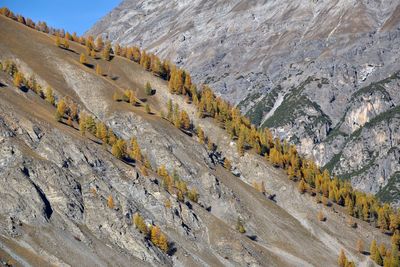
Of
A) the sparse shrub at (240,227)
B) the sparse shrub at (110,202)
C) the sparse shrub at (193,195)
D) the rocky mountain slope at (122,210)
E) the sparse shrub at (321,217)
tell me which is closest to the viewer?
the rocky mountain slope at (122,210)

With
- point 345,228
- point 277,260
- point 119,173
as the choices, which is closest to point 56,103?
point 119,173

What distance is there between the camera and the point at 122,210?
6112 inches

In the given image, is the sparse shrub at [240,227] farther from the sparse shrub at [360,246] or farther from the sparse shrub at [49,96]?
the sparse shrub at [49,96]

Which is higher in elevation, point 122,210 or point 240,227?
point 240,227

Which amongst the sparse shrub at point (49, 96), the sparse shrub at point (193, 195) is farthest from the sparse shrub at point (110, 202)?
the sparse shrub at point (49, 96)

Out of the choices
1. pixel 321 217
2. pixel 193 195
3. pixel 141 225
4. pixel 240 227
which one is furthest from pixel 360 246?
pixel 141 225

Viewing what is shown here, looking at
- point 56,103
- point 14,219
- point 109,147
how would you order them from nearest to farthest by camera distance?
point 14,219, point 109,147, point 56,103

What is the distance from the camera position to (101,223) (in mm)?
147750

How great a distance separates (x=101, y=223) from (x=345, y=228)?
266 feet

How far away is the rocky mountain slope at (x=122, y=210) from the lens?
135750 mm

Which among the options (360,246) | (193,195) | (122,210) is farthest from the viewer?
(360,246)

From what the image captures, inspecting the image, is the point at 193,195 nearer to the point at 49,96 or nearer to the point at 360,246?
the point at 360,246

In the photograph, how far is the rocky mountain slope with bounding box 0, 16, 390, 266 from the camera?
5344 inches

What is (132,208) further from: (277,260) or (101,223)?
(277,260)
